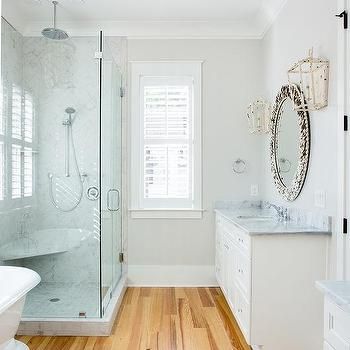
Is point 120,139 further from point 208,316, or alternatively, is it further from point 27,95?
point 208,316

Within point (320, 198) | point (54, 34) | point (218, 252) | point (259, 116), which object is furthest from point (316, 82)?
point (54, 34)

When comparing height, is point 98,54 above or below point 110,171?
above

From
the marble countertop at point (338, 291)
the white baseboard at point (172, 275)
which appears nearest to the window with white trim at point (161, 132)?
the white baseboard at point (172, 275)

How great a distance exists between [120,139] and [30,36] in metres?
1.35

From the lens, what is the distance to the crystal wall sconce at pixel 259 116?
369cm

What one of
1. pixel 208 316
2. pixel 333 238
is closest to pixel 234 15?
pixel 333 238

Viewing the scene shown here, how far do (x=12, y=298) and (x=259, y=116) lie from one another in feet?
9.64

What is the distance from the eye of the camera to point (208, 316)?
319 centimetres

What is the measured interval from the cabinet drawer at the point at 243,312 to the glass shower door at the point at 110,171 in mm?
1103

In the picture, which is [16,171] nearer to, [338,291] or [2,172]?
[2,172]

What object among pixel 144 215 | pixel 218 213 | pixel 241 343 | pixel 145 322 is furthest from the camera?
pixel 144 215

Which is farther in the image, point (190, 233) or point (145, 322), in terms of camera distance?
point (190, 233)

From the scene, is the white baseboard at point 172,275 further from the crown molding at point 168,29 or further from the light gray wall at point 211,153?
the crown molding at point 168,29

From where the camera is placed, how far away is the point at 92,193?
309 cm
